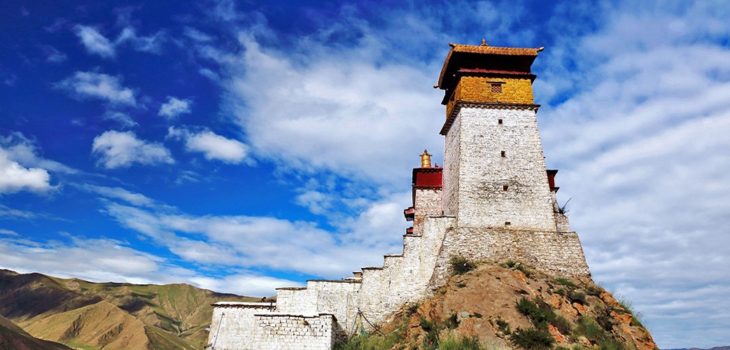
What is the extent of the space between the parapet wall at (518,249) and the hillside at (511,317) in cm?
60

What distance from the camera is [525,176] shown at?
72.4 ft

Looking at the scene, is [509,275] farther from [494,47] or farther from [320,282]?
[494,47]

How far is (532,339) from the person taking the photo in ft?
50.3

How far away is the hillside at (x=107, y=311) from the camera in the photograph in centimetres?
8831

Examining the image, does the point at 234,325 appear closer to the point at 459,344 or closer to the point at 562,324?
the point at 459,344

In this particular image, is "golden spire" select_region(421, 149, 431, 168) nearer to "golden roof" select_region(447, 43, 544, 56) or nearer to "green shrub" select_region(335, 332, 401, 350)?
"golden roof" select_region(447, 43, 544, 56)

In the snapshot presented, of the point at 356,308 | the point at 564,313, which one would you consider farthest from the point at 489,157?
the point at 356,308

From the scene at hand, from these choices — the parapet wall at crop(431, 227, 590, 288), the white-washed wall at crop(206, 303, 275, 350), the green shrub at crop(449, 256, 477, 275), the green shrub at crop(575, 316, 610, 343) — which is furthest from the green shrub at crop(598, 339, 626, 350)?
the white-washed wall at crop(206, 303, 275, 350)

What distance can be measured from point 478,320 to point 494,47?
14.0 metres

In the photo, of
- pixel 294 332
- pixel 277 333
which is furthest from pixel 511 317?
pixel 277 333

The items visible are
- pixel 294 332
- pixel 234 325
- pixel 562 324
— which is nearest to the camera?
pixel 562 324

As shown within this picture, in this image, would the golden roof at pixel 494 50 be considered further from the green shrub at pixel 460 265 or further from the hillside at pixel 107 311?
the hillside at pixel 107 311

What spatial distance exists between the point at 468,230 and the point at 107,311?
98.3m

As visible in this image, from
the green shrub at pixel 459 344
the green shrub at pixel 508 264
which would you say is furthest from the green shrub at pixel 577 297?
the green shrub at pixel 459 344
